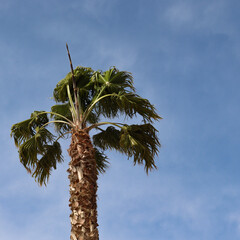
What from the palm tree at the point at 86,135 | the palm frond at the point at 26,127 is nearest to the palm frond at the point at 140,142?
the palm tree at the point at 86,135

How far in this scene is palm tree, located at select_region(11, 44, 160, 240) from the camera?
371 inches

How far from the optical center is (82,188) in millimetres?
9477

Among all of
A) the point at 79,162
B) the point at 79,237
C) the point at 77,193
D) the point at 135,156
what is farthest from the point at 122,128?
the point at 79,237

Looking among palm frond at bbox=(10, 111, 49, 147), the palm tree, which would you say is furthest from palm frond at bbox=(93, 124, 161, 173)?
palm frond at bbox=(10, 111, 49, 147)

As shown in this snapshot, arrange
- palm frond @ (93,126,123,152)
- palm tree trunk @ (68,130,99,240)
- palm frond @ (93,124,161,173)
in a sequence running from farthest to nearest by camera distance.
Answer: palm frond @ (93,126,123,152), palm frond @ (93,124,161,173), palm tree trunk @ (68,130,99,240)

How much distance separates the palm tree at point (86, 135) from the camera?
9.43 m

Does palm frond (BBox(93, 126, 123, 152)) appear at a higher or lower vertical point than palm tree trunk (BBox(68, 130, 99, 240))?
higher

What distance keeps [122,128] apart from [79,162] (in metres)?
2.00

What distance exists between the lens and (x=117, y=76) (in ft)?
41.5

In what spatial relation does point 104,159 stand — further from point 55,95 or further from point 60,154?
point 55,95

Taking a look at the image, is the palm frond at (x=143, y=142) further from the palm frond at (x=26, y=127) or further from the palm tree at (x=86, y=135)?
the palm frond at (x=26, y=127)

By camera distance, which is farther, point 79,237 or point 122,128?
point 122,128

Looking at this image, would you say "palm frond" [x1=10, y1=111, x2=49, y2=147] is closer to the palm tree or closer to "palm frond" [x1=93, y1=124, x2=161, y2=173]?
the palm tree

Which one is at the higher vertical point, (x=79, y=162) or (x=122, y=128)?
(x=122, y=128)
